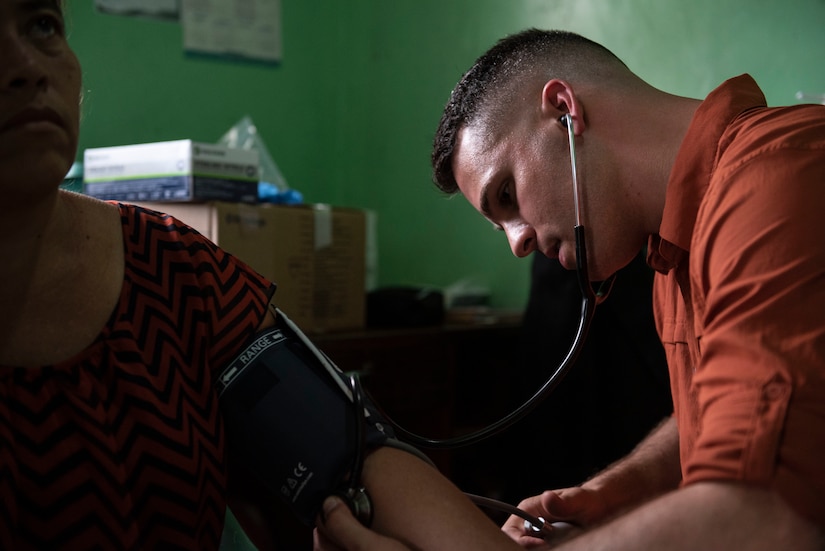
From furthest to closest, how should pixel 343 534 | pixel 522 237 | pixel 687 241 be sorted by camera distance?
pixel 522 237
pixel 687 241
pixel 343 534

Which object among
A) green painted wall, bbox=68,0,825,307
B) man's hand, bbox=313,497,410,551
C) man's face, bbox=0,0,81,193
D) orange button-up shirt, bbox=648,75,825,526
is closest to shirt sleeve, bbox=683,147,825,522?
orange button-up shirt, bbox=648,75,825,526

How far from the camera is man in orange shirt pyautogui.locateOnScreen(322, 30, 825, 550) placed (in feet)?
2.10

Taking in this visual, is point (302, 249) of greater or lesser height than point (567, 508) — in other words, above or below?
above

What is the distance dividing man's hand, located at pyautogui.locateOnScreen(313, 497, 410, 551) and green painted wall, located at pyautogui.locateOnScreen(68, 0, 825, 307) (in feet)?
4.86

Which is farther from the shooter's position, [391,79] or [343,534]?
[391,79]

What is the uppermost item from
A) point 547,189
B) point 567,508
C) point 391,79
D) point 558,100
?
point 391,79

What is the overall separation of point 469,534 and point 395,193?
2203mm

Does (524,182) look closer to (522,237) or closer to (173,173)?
(522,237)

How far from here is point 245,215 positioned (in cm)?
183

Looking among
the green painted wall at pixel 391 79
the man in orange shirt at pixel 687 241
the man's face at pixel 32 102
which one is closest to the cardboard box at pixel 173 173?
the green painted wall at pixel 391 79

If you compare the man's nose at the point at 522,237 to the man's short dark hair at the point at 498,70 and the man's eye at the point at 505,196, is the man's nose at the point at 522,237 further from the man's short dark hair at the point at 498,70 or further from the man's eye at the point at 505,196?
the man's short dark hair at the point at 498,70

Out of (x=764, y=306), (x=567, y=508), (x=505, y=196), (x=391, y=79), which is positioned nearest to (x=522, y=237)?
(x=505, y=196)

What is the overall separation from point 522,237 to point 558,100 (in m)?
0.20

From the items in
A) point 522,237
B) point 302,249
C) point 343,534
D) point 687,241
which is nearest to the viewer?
point 343,534
